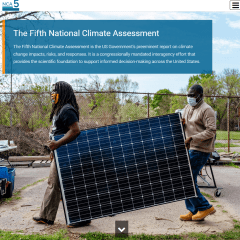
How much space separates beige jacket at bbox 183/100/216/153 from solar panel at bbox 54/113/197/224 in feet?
1.19

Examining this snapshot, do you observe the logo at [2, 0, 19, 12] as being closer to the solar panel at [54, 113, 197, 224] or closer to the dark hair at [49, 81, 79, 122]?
the dark hair at [49, 81, 79, 122]

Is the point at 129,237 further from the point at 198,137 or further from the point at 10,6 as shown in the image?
the point at 10,6

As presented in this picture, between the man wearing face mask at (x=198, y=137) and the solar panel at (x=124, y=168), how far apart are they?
1.17ft

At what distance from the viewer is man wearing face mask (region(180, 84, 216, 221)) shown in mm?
3834

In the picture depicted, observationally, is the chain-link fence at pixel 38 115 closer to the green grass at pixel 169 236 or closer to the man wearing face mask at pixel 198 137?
the man wearing face mask at pixel 198 137

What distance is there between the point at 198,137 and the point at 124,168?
118cm

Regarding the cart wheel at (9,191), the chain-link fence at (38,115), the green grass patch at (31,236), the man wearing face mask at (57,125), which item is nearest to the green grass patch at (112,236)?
the green grass patch at (31,236)

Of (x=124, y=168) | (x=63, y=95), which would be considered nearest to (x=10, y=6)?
(x=63, y=95)

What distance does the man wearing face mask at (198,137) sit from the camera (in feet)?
12.6

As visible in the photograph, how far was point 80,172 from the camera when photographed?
3504 millimetres

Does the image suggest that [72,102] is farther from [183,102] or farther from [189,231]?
[183,102]

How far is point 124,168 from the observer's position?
3.57 metres

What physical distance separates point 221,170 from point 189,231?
18.2 feet

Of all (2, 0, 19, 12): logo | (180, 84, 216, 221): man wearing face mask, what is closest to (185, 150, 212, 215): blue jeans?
(180, 84, 216, 221): man wearing face mask
